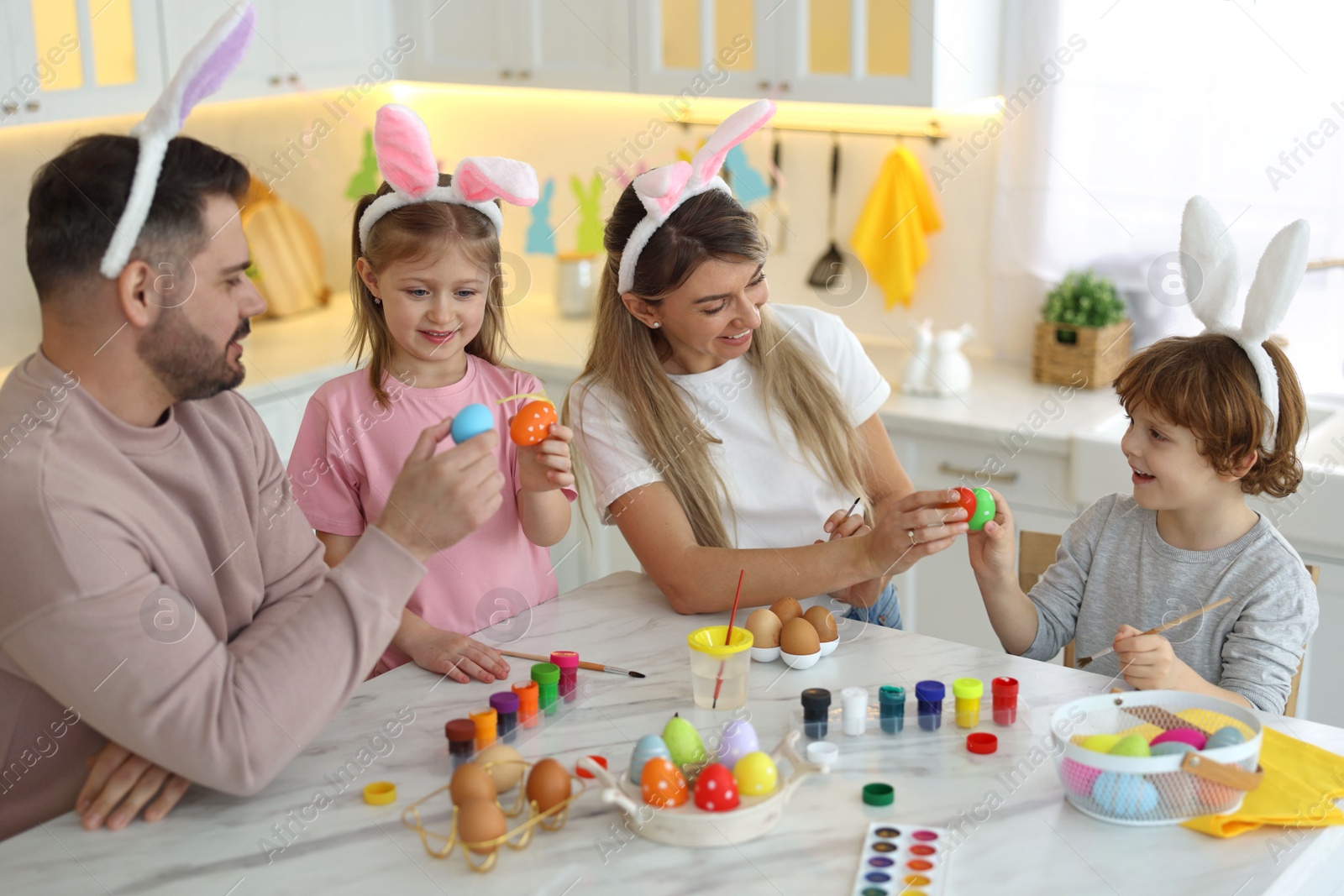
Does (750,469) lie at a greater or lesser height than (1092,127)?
lesser

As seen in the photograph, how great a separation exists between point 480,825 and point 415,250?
0.94 m

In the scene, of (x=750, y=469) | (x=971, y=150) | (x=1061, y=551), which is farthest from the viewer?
(x=971, y=150)

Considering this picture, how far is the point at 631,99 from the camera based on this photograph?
3693 millimetres

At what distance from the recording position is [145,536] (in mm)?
1278

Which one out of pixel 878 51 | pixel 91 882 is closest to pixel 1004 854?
pixel 91 882

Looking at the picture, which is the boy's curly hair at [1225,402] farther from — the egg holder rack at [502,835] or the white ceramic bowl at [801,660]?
the egg holder rack at [502,835]

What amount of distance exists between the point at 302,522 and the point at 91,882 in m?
0.52

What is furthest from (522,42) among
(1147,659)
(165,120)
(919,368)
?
(1147,659)

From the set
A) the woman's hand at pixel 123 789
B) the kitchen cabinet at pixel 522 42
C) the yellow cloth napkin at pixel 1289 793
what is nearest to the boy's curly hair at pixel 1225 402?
the yellow cloth napkin at pixel 1289 793

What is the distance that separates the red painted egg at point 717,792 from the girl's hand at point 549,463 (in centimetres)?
58

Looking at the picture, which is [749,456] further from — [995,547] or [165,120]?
[165,120]

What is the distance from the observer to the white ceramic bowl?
1.55 meters

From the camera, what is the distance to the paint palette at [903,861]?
1.13 metres

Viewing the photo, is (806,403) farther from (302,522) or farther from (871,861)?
(871,861)
